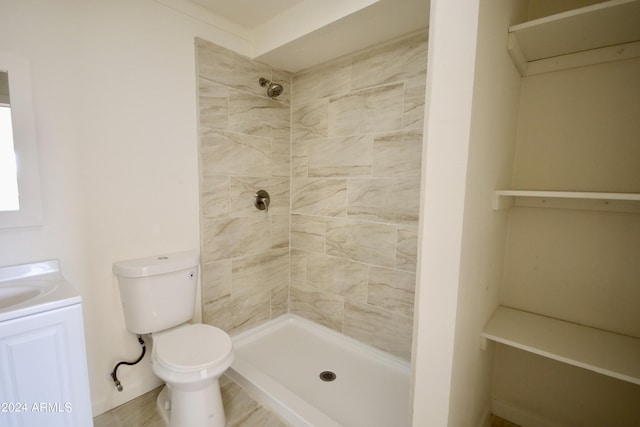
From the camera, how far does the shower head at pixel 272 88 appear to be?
213 centimetres

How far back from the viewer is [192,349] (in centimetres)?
144

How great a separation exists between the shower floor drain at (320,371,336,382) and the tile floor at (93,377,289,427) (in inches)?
16.4

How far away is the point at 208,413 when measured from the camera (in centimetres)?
142

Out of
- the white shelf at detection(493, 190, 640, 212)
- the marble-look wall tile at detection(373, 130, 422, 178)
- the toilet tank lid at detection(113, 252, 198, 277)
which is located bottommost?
the toilet tank lid at detection(113, 252, 198, 277)

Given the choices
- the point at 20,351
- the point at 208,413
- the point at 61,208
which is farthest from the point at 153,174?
the point at 208,413

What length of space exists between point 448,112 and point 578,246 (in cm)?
98

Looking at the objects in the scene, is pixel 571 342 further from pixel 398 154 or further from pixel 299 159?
pixel 299 159

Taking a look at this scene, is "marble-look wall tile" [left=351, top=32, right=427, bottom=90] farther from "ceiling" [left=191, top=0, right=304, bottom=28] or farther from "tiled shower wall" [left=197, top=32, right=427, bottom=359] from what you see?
"ceiling" [left=191, top=0, right=304, bottom=28]

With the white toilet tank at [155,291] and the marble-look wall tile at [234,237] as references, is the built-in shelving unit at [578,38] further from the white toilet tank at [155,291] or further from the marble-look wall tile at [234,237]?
the white toilet tank at [155,291]

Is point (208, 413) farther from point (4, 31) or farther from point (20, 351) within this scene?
point (4, 31)

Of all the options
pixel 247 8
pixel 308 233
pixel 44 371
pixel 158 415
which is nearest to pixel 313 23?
pixel 247 8

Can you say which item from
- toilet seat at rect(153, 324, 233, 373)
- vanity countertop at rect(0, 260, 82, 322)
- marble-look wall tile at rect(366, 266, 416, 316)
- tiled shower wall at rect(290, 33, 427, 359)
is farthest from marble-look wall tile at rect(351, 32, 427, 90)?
vanity countertop at rect(0, 260, 82, 322)

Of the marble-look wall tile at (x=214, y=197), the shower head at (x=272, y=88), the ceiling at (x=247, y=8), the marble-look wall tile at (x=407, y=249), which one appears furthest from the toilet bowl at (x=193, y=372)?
the ceiling at (x=247, y=8)

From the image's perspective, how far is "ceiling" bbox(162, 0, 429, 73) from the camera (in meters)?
1.54
